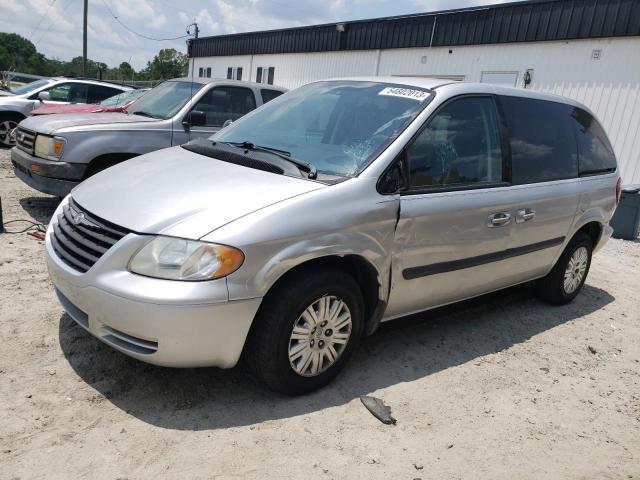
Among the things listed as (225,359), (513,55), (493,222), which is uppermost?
(513,55)

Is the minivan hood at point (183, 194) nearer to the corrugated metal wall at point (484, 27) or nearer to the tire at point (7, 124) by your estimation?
the tire at point (7, 124)

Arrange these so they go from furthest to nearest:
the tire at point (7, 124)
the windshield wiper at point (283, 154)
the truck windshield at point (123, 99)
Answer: the tire at point (7, 124) < the truck windshield at point (123, 99) < the windshield wiper at point (283, 154)

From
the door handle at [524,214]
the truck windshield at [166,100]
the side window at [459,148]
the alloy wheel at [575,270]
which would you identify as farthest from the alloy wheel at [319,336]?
the truck windshield at [166,100]

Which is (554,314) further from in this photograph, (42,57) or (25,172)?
(42,57)

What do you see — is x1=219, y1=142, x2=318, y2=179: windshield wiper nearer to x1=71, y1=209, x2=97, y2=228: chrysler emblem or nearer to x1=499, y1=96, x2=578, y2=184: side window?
x1=71, y1=209, x2=97, y2=228: chrysler emblem

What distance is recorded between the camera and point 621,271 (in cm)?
676

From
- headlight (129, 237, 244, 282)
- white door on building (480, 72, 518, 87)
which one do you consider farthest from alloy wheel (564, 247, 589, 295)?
white door on building (480, 72, 518, 87)

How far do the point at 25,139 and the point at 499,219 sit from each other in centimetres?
510

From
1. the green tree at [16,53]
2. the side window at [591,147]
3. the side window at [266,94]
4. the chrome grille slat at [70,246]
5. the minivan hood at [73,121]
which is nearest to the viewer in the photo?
the chrome grille slat at [70,246]

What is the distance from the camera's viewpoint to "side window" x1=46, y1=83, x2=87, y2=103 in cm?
1043

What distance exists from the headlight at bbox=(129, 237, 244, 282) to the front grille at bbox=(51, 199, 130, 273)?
0.20 m

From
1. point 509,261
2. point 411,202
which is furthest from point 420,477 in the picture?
point 509,261

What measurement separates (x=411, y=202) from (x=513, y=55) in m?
10.9

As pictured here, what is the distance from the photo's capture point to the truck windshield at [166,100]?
21.2 ft
